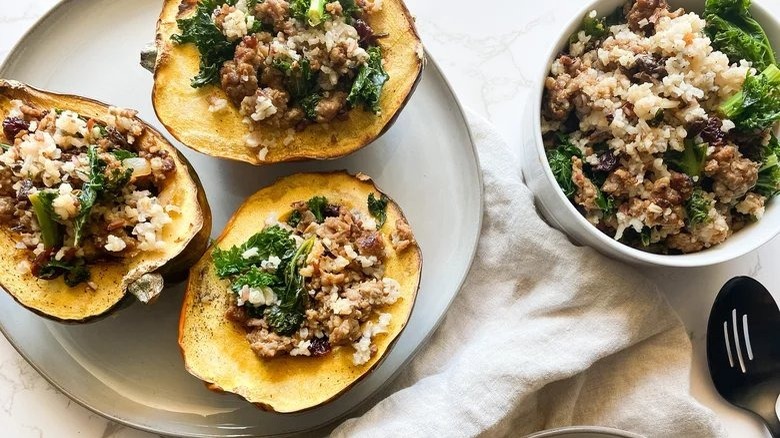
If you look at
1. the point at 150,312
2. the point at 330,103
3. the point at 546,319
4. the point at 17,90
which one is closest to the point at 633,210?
the point at 546,319

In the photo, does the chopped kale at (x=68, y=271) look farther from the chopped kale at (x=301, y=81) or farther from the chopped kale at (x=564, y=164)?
the chopped kale at (x=564, y=164)

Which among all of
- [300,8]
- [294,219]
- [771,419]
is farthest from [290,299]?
[771,419]

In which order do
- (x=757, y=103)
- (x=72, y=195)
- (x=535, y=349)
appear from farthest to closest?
(x=535, y=349), (x=757, y=103), (x=72, y=195)

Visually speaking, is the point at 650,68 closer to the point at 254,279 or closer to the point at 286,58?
the point at 286,58

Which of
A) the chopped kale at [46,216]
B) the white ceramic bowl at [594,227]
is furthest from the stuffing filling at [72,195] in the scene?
the white ceramic bowl at [594,227]

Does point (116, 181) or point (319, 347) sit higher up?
point (116, 181)
